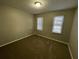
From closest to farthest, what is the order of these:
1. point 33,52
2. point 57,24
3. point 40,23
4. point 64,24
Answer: point 33,52 < point 64,24 < point 57,24 < point 40,23

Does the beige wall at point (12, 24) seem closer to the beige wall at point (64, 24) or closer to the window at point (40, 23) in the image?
the window at point (40, 23)

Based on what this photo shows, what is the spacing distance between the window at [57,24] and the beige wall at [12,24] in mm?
2237

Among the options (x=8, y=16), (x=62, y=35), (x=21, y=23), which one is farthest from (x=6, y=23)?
(x=62, y=35)

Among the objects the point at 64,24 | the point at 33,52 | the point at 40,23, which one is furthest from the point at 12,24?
the point at 64,24

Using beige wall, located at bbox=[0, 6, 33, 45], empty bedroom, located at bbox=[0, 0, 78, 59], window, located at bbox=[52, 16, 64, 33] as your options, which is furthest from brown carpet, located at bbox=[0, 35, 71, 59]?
window, located at bbox=[52, 16, 64, 33]

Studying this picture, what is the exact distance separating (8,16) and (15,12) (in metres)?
0.59

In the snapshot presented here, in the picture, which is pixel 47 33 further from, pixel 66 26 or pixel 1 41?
pixel 1 41

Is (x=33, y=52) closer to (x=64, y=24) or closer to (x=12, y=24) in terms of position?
(x=12, y=24)

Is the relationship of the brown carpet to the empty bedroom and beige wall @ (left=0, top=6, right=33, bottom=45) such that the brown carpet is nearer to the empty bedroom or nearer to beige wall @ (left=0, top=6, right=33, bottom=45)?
the empty bedroom

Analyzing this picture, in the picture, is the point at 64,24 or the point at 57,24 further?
the point at 57,24

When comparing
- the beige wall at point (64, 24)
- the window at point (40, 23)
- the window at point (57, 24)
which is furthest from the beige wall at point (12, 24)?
the window at point (57, 24)

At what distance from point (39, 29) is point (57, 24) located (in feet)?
6.13

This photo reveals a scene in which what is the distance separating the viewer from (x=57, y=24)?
13.3 ft

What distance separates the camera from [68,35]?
349cm
